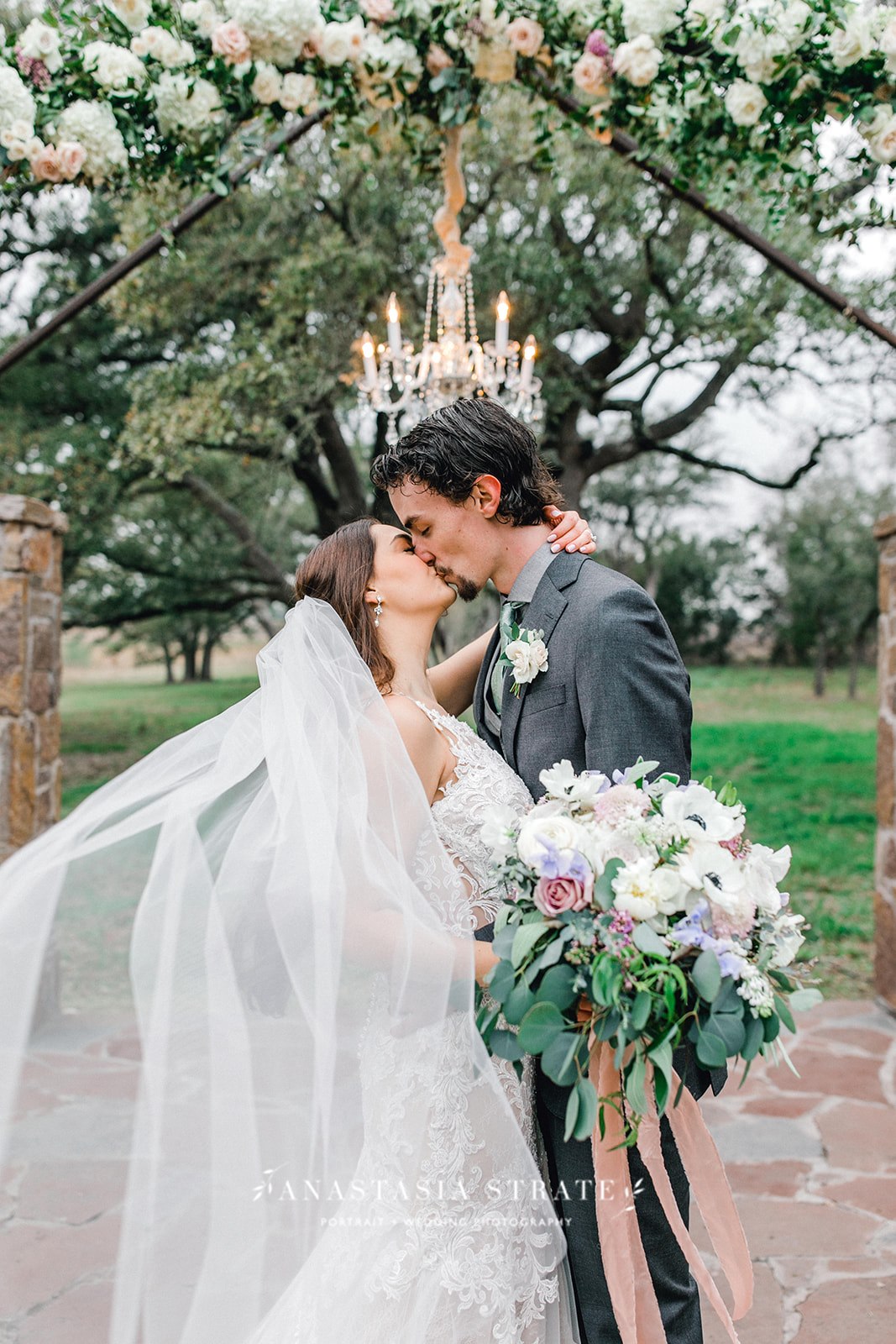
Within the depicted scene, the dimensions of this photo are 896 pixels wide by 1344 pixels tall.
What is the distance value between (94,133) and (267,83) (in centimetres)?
55

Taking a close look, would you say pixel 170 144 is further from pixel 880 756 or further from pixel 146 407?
pixel 146 407

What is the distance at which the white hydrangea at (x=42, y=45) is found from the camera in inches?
121

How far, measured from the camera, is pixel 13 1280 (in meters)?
2.70

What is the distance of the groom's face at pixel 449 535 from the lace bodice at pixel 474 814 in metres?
0.34

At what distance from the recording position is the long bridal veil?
160cm

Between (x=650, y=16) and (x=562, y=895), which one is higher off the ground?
(x=650, y=16)

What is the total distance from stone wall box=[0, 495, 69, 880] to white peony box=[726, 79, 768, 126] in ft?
9.42

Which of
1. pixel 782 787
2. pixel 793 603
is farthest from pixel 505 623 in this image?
pixel 793 603

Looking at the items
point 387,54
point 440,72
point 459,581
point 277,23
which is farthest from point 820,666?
point 459,581

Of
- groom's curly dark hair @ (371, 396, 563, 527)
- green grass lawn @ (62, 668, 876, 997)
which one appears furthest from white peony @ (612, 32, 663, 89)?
green grass lawn @ (62, 668, 876, 997)

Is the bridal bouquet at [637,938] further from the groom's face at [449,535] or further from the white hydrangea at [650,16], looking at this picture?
the white hydrangea at [650,16]

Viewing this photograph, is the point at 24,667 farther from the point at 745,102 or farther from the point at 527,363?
the point at 745,102

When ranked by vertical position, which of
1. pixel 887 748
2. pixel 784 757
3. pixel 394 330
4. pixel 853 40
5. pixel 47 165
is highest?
pixel 853 40

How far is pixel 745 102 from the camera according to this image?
3096 mm
